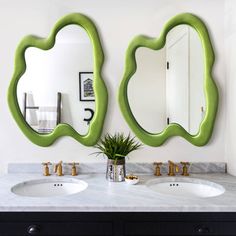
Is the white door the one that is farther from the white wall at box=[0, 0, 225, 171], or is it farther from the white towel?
the white towel

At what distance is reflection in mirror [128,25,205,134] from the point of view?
1725 mm

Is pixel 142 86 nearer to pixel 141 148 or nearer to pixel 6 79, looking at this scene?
pixel 141 148

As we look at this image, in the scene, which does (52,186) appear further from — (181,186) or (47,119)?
(181,186)

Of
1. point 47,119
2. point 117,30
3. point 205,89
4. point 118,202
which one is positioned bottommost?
point 118,202

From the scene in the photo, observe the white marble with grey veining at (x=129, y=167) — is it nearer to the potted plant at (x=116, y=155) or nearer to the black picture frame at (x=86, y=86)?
the potted plant at (x=116, y=155)

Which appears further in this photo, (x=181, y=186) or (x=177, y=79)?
(x=177, y=79)

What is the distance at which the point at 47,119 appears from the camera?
174cm

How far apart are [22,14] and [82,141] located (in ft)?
3.06

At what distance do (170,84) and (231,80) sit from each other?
1.24 ft
